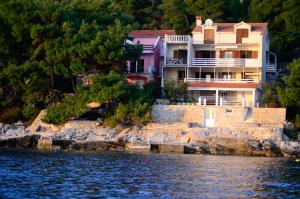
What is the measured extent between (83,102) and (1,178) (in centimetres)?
2199

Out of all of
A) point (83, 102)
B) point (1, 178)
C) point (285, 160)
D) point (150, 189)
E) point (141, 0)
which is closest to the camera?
point (150, 189)

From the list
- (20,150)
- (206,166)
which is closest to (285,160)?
(206,166)

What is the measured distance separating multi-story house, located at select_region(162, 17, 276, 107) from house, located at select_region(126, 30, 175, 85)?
1.20 m

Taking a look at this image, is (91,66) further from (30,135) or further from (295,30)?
(295,30)

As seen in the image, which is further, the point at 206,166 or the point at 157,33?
the point at 157,33

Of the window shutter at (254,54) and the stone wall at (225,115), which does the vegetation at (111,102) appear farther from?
the window shutter at (254,54)

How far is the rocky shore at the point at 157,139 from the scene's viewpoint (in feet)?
160

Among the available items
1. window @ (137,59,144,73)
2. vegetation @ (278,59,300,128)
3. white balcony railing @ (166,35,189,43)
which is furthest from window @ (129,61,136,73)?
vegetation @ (278,59,300,128)

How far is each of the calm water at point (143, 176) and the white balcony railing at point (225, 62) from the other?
1648cm

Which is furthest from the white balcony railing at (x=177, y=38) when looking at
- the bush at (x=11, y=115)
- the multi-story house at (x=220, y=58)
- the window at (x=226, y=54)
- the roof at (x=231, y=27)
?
the bush at (x=11, y=115)

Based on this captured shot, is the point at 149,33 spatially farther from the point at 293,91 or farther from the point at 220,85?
the point at 293,91

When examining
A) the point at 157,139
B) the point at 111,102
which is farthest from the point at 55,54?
the point at 157,139

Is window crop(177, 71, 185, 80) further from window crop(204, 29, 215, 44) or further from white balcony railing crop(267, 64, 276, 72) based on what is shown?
white balcony railing crop(267, 64, 276, 72)

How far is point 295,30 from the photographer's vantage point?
224 ft
